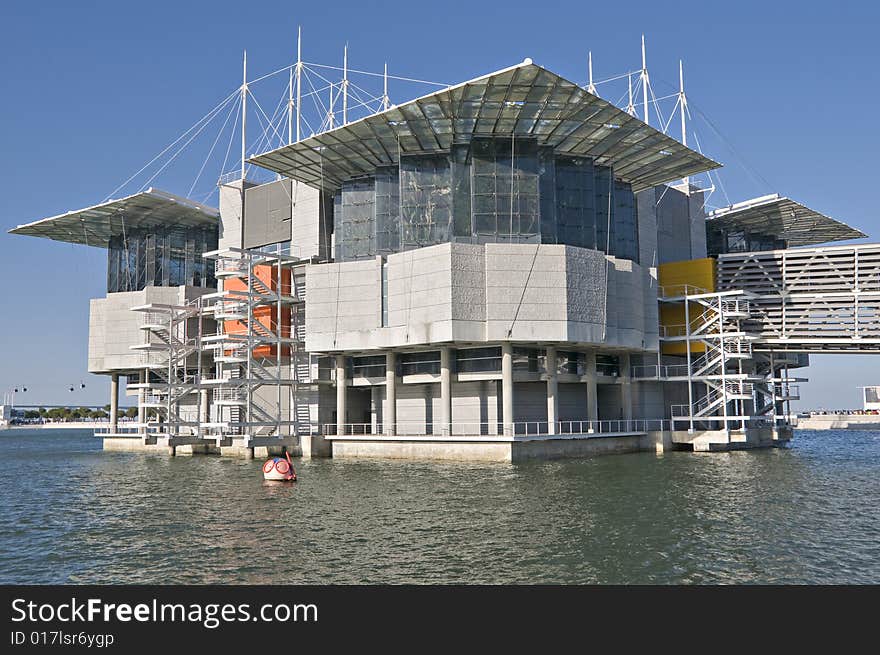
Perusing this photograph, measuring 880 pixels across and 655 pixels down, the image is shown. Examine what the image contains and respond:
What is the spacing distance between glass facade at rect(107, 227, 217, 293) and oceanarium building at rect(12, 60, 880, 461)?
891cm

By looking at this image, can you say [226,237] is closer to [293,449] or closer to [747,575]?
[293,449]

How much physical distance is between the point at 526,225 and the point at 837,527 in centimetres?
3808

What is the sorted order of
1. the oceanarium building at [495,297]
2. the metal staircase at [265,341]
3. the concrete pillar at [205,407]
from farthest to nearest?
the concrete pillar at [205,407], the metal staircase at [265,341], the oceanarium building at [495,297]

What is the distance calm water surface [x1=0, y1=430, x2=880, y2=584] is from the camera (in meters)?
22.3

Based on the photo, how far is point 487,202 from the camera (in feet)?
205

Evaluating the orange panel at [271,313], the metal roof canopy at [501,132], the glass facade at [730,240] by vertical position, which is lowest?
the orange panel at [271,313]

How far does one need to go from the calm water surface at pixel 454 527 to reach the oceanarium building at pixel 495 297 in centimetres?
1337

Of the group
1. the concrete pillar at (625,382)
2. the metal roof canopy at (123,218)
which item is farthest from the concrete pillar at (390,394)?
the metal roof canopy at (123,218)

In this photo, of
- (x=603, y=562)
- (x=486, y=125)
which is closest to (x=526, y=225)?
(x=486, y=125)

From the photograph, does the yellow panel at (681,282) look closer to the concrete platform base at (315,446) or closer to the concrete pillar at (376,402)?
the concrete pillar at (376,402)

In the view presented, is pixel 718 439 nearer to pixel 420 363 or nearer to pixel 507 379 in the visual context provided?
pixel 507 379

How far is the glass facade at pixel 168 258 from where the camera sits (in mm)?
94062

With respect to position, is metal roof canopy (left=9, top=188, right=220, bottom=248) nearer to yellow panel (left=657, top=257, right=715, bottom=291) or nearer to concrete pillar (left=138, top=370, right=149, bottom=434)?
concrete pillar (left=138, top=370, right=149, bottom=434)

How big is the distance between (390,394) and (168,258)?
139ft
